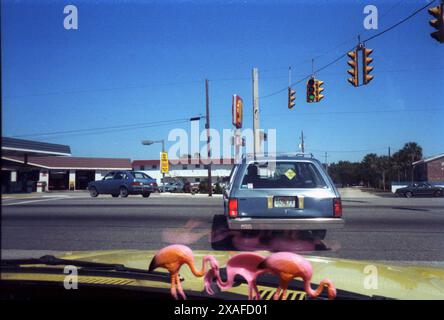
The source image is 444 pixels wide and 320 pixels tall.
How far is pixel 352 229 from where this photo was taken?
8.71 metres

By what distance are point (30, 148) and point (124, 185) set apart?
19381mm

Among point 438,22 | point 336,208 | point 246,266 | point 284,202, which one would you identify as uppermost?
point 438,22

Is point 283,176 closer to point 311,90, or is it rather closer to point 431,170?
point 311,90

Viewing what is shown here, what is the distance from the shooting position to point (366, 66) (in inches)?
496

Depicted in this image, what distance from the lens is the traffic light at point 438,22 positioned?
8716 mm

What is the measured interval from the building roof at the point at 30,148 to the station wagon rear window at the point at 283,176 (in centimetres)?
464

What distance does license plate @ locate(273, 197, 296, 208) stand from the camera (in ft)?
19.9

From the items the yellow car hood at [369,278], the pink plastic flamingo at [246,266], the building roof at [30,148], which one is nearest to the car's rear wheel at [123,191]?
the yellow car hood at [369,278]

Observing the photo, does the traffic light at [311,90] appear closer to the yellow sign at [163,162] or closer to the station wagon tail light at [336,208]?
the station wagon tail light at [336,208]

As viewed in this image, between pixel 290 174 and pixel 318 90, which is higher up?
pixel 318 90

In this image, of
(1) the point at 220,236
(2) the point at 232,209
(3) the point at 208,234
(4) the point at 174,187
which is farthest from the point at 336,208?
(4) the point at 174,187

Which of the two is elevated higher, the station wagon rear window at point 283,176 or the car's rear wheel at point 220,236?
the station wagon rear window at point 283,176
